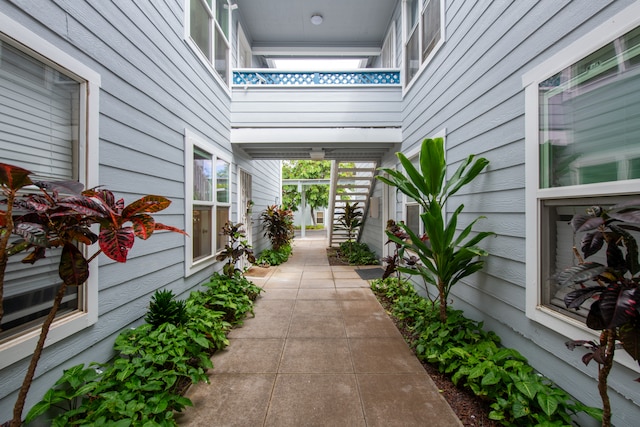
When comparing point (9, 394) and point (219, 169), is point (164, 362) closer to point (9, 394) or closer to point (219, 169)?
point (9, 394)

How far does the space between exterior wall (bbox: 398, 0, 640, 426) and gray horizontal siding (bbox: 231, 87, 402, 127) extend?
1.69 metres

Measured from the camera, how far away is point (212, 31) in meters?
3.99

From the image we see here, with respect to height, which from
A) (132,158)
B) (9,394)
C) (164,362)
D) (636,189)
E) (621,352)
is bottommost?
(164,362)

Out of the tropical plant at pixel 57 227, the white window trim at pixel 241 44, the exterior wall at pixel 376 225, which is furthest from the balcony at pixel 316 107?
the tropical plant at pixel 57 227

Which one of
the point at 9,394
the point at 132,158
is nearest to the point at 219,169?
the point at 132,158

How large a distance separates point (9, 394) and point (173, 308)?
3.33 feet

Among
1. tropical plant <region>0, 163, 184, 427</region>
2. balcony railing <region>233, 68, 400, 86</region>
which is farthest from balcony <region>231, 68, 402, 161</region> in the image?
tropical plant <region>0, 163, 184, 427</region>

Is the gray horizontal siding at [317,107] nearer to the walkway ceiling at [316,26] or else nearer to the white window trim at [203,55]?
the white window trim at [203,55]

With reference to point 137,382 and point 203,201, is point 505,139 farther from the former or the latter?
point 203,201

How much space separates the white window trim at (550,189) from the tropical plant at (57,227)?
225 cm

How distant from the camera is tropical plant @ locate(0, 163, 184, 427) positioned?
1.06 meters

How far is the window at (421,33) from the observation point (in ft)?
11.3

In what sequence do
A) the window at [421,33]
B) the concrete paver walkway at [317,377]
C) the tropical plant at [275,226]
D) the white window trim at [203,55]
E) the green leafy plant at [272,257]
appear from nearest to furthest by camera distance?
the concrete paver walkway at [317,377] < the white window trim at [203,55] < the window at [421,33] < the green leafy plant at [272,257] < the tropical plant at [275,226]

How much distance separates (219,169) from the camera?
4.27m
